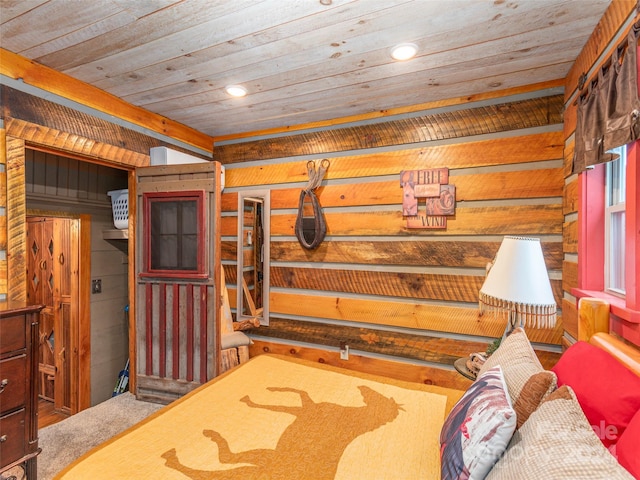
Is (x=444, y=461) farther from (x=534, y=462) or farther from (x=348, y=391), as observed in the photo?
(x=348, y=391)

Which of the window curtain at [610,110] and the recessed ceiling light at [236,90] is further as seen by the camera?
the recessed ceiling light at [236,90]

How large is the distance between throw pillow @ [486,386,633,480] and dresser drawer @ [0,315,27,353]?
7.25 ft

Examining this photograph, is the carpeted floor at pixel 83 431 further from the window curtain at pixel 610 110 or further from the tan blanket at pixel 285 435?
the window curtain at pixel 610 110

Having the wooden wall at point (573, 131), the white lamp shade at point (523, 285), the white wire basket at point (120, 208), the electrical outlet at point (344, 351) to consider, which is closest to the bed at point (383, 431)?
the white lamp shade at point (523, 285)

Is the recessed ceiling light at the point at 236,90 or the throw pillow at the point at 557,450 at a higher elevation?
the recessed ceiling light at the point at 236,90

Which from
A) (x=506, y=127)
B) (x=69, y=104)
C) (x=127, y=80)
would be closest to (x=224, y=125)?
(x=127, y=80)

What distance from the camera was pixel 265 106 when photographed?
9.00 ft

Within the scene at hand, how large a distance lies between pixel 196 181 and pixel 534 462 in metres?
2.75

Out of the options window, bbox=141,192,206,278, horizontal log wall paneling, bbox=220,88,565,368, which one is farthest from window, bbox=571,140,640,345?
window, bbox=141,192,206,278

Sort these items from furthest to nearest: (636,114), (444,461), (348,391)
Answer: (348,391) < (636,114) < (444,461)

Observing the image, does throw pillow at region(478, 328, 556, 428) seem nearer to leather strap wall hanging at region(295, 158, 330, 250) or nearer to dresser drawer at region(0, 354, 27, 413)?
leather strap wall hanging at region(295, 158, 330, 250)

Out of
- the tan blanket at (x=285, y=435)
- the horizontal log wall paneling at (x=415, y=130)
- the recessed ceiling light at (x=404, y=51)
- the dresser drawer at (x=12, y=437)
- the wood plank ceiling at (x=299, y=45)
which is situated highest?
the wood plank ceiling at (x=299, y=45)

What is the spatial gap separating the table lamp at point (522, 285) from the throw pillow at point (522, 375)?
0.18 m

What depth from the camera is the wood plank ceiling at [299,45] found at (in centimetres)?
158
